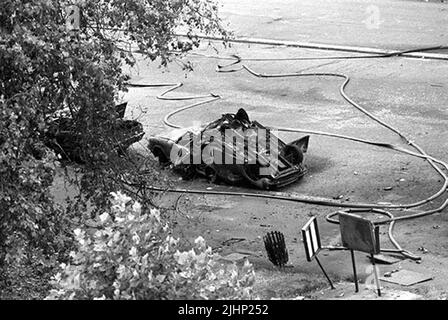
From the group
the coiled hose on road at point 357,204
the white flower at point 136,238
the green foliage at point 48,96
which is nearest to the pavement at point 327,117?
the coiled hose on road at point 357,204

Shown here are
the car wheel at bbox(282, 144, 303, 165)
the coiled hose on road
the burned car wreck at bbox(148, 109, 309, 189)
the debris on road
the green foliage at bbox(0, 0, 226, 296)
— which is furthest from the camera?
the car wheel at bbox(282, 144, 303, 165)

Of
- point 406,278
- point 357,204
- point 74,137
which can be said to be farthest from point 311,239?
point 357,204

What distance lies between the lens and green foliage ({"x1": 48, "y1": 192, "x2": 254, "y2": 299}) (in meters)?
7.67

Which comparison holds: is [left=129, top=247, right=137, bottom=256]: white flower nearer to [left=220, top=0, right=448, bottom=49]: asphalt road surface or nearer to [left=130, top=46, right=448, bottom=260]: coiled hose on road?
[left=130, top=46, right=448, bottom=260]: coiled hose on road

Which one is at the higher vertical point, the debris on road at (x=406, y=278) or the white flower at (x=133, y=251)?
the white flower at (x=133, y=251)

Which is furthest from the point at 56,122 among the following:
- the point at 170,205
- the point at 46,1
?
the point at 170,205

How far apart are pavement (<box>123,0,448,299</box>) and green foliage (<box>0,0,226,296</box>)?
1173 mm

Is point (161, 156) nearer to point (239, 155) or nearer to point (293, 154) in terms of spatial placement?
point (239, 155)

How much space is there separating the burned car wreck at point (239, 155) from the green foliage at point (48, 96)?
5666 millimetres

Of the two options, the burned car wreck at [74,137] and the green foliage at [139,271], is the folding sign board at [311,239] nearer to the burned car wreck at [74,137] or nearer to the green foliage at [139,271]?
the burned car wreck at [74,137]

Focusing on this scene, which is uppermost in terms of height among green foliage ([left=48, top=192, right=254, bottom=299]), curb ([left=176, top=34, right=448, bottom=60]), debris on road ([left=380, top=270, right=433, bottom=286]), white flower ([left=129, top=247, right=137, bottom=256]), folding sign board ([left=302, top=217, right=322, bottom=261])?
white flower ([left=129, top=247, right=137, bottom=256])

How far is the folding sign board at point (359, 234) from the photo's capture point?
472 inches

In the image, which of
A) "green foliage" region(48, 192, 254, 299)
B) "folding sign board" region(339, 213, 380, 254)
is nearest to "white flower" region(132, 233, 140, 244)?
"green foliage" region(48, 192, 254, 299)

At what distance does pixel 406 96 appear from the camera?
2453 centimetres
